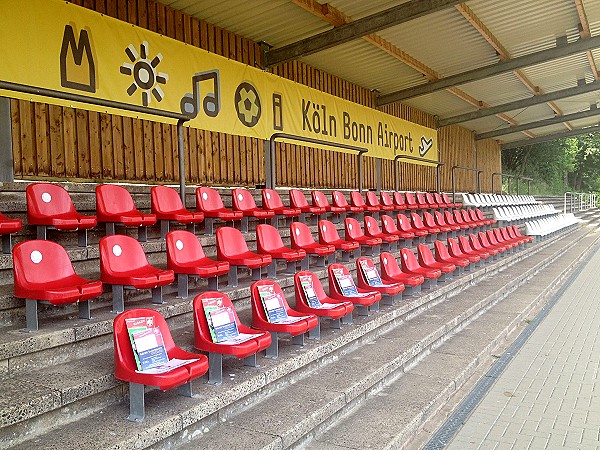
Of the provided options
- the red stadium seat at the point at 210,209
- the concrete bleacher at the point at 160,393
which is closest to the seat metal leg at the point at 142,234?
the concrete bleacher at the point at 160,393

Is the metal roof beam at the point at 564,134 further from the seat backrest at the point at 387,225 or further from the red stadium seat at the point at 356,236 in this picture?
the red stadium seat at the point at 356,236

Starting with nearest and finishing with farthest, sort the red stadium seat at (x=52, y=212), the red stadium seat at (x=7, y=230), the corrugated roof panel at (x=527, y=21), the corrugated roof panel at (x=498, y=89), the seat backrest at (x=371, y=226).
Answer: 1. the red stadium seat at (x=7, y=230)
2. the red stadium seat at (x=52, y=212)
3. the seat backrest at (x=371, y=226)
4. the corrugated roof panel at (x=527, y=21)
5. the corrugated roof panel at (x=498, y=89)

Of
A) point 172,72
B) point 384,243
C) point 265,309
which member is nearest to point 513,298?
point 384,243

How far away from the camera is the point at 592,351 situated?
16.4 ft

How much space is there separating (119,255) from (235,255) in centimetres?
119

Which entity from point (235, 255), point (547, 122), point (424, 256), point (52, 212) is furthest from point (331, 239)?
point (547, 122)

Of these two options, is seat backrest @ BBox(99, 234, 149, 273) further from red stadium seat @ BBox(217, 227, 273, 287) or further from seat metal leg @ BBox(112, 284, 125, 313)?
red stadium seat @ BBox(217, 227, 273, 287)

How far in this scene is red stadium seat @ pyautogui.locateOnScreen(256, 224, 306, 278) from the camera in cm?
480

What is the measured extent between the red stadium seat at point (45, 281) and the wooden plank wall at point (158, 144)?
2.84 m

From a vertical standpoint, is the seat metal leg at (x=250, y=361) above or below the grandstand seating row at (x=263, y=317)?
below

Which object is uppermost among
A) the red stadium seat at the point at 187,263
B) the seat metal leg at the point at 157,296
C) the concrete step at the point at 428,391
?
the red stadium seat at the point at 187,263

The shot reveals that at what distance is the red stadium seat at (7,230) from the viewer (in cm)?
339

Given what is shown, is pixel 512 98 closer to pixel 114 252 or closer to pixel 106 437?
pixel 114 252

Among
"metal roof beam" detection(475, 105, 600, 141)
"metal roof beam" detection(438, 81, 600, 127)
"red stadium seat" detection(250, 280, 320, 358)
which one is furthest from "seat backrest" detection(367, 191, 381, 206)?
"metal roof beam" detection(475, 105, 600, 141)
